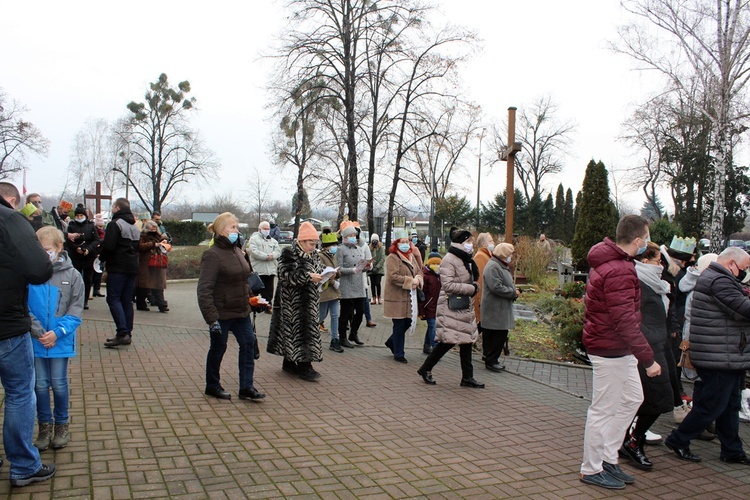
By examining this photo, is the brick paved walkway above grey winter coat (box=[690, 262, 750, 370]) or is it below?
below

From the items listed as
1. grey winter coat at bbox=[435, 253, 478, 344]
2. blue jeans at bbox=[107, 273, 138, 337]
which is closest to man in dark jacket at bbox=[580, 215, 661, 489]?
grey winter coat at bbox=[435, 253, 478, 344]

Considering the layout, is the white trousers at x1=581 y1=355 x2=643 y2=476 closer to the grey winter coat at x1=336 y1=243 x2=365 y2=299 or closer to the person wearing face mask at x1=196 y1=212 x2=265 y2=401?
the person wearing face mask at x1=196 y1=212 x2=265 y2=401

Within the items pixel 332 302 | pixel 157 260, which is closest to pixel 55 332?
pixel 332 302

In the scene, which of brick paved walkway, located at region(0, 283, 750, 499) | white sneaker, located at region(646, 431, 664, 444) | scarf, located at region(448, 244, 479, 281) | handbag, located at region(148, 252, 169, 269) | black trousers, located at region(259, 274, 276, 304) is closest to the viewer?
brick paved walkway, located at region(0, 283, 750, 499)

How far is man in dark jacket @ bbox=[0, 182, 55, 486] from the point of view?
11.6ft

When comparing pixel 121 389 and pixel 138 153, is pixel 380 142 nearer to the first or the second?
pixel 138 153

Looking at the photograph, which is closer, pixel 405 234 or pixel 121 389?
pixel 121 389

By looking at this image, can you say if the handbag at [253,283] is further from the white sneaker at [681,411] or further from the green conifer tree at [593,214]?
the green conifer tree at [593,214]

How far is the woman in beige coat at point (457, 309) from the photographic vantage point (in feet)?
22.9

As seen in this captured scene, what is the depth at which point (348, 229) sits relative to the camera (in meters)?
9.36

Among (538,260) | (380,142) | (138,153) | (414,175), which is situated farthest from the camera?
(138,153)

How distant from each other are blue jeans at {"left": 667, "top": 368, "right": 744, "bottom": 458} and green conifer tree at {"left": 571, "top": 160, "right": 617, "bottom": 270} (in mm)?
16495

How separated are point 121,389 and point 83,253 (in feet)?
17.7

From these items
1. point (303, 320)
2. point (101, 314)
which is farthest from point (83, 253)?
point (303, 320)
